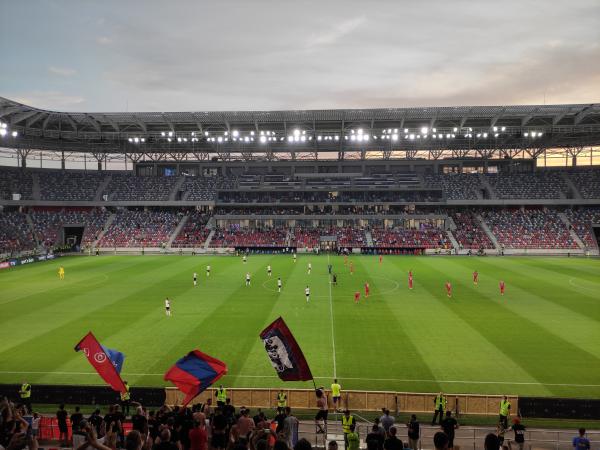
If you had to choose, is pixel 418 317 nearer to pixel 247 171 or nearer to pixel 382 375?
pixel 382 375

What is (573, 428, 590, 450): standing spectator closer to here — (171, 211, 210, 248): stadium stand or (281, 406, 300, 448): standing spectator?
(281, 406, 300, 448): standing spectator

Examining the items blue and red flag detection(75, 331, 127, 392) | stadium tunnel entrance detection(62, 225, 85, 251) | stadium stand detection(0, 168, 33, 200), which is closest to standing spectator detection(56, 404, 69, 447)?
blue and red flag detection(75, 331, 127, 392)

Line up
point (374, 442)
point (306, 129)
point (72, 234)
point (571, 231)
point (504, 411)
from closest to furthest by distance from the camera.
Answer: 1. point (374, 442)
2. point (504, 411)
3. point (571, 231)
4. point (306, 129)
5. point (72, 234)

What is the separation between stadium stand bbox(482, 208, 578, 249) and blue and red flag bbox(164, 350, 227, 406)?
2485 inches

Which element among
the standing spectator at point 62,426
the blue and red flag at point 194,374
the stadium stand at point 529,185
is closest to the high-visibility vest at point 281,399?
the blue and red flag at point 194,374

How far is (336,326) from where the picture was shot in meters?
26.2

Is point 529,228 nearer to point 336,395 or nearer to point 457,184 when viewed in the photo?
point 457,184

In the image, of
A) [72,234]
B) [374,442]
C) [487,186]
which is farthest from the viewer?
[487,186]

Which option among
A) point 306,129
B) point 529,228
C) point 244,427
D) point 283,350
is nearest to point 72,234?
point 306,129

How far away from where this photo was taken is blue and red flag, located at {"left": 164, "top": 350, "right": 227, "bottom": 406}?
1198 cm

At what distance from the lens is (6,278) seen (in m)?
43.4

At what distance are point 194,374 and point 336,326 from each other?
589 inches

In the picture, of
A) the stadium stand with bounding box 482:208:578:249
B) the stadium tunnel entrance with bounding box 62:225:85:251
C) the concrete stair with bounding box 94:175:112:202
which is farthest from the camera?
Result: the concrete stair with bounding box 94:175:112:202

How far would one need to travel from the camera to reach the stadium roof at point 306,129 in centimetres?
6353
